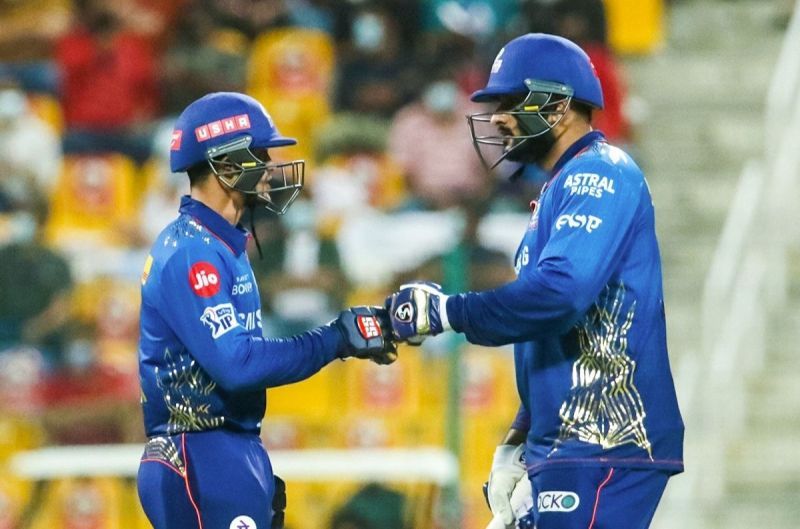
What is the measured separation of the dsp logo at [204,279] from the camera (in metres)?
4.95

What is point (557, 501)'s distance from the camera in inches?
190

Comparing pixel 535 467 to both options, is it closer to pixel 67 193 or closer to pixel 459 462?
pixel 459 462

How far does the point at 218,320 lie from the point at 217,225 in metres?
0.36

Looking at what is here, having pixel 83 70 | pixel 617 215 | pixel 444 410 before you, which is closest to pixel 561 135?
pixel 617 215

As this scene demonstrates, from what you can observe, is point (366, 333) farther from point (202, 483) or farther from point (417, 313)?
point (202, 483)

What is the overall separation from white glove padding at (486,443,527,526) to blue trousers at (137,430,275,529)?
78 centimetres

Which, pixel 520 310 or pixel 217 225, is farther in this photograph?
pixel 217 225

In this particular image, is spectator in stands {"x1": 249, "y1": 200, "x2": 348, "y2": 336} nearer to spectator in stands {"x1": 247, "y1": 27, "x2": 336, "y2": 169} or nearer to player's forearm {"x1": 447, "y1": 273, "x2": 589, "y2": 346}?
spectator in stands {"x1": 247, "y1": 27, "x2": 336, "y2": 169}

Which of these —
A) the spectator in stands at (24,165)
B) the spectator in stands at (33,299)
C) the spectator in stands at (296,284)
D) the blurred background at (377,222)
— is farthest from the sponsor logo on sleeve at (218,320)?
the spectator in stands at (24,165)

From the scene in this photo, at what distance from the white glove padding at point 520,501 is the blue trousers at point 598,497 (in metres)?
0.22

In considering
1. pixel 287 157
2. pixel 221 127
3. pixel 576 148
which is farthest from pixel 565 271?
pixel 287 157

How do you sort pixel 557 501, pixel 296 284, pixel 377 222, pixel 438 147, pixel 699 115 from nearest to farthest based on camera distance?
1. pixel 557 501
2. pixel 296 284
3. pixel 377 222
4. pixel 438 147
5. pixel 699 115

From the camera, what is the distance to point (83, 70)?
37.6ft

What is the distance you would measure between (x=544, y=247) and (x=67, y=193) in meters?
6.51
